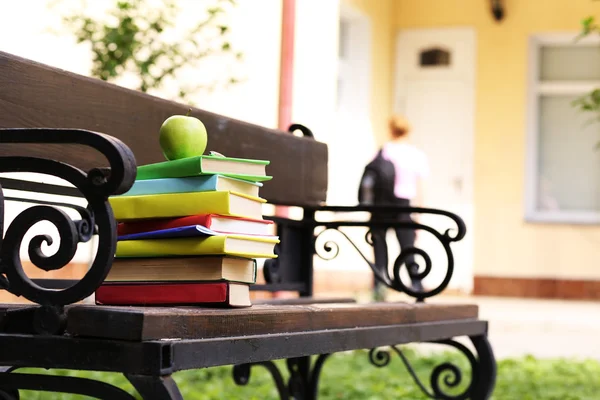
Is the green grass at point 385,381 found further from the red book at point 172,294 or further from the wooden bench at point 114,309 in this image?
the red book at point 172,294

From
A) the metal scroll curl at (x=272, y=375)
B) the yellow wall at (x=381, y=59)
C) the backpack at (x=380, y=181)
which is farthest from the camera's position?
the yellow wall at (x=381, y=59)

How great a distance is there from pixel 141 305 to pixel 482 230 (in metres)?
12.2

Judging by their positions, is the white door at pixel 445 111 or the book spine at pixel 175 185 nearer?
the book spine at pixel 175 185

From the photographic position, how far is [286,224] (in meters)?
3.33

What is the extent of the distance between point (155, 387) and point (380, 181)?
7.62 meters

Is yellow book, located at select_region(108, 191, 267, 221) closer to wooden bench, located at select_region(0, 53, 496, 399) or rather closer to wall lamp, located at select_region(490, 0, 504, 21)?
wooden bench, located at select_region(0, 53, 496, 399)

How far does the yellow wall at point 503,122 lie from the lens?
13.5 meters

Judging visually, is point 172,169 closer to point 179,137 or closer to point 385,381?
point 179,137

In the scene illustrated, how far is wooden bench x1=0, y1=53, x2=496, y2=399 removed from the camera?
1540 mm

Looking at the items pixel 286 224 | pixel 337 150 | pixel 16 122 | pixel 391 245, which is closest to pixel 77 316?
pixel 16 122

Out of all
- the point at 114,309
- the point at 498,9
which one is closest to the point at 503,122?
the point at 498,9

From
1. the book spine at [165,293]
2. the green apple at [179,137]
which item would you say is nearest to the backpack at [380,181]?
the green apple at [179,137]

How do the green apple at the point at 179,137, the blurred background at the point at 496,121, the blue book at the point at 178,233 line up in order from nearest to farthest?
the blue book at the point at 178,233
the green apple at the point at 179,137
the blurred background at the point at 496,121

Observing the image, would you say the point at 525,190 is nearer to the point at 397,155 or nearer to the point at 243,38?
the point at 397,155
